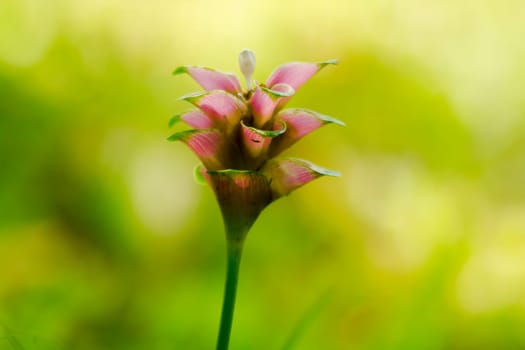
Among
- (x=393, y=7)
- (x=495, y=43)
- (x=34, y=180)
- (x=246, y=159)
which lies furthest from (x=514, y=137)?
(x=246, y=159)

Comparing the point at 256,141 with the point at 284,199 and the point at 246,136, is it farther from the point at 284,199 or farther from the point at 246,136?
the point at 284,199

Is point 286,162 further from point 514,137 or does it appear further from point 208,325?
point 514,137

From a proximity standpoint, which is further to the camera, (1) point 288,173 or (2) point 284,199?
(2) point 284,199

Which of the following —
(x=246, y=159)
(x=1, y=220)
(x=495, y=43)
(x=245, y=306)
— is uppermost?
(x=246, y=159)

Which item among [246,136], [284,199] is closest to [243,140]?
[246,136]

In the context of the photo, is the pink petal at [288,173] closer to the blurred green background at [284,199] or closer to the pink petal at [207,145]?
the pink petal at [207,145]

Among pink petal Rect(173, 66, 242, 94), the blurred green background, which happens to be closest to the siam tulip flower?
pink petal Rect(173, 66, 242, 94)

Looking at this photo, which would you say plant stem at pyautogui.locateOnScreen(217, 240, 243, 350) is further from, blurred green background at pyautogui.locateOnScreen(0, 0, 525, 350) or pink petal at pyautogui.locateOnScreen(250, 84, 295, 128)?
blurred green background at pyautogui.locateOnScreen(0, 0, 525, 350)
